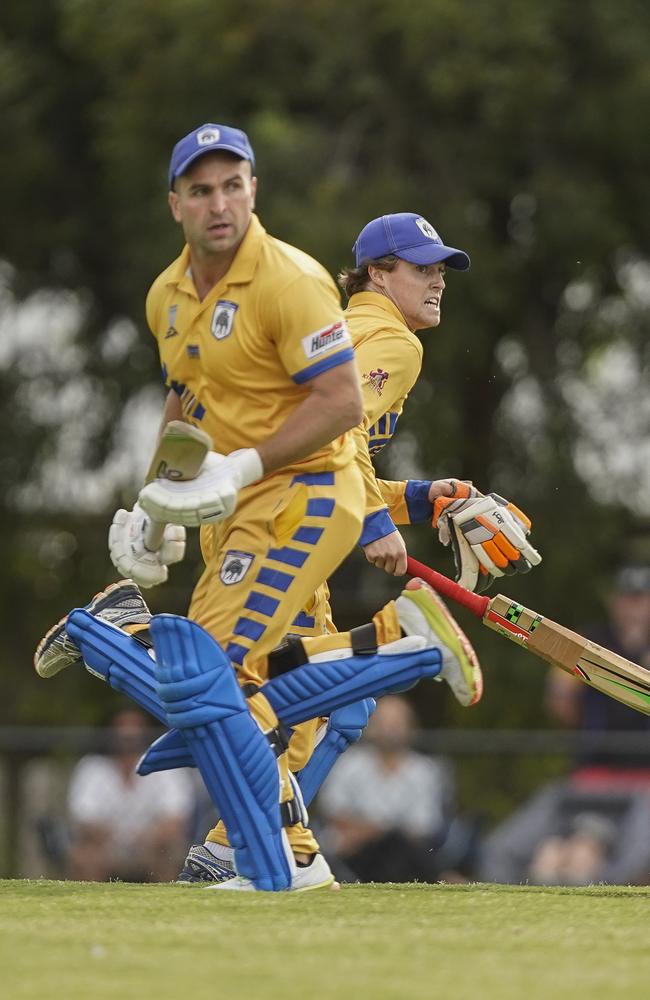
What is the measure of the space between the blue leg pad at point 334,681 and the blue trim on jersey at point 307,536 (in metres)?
0.38

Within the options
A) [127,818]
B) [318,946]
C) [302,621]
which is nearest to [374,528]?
[302,621]

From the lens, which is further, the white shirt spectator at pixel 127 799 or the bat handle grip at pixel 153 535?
the white shirt spectator at pixel 127 799

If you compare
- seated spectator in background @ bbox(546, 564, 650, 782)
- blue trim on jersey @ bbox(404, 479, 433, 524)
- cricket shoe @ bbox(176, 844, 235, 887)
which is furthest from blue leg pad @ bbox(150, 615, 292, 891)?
seated spectator in background @ bbox(546, 564, 650, 782)

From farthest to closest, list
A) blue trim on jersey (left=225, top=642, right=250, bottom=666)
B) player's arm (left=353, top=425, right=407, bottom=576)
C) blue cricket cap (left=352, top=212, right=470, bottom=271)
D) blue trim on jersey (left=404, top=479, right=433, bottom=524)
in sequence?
blue trim on jersey (left=404, top=479, right=433, bottom=524) → blue cricket cap (left=352, top=212, right=470, bottom=271) → player's arm (left=353, top=425, right=407, bottom=576) → blue trim on jersey (left=225, top=642, right=250, bottom=666)

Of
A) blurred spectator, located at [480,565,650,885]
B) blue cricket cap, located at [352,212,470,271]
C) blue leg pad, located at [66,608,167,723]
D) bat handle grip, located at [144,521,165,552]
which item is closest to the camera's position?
bat handle grip, located at [144,521,165,552]

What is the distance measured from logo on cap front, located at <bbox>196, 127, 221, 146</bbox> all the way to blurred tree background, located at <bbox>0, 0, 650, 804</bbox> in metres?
7.00

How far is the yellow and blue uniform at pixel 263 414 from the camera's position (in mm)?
5121

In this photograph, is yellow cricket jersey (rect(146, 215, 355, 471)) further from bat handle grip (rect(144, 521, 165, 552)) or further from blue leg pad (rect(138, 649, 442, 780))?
blue leg pad (rect(138, 649, 442, 780))

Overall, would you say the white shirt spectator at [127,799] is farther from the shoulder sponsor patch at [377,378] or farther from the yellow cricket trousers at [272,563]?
the yellow cricket trousers at [272,563]

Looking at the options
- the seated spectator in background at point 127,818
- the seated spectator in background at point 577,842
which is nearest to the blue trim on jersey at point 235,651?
the seated spectator in background at point 577,842

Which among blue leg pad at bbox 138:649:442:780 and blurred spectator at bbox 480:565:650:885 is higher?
blue leg pad at bbox 138:649:442:780

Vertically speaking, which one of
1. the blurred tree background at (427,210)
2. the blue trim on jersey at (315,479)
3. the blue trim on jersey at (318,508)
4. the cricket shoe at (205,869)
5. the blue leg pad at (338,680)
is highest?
the blurred tree background at (427,210)

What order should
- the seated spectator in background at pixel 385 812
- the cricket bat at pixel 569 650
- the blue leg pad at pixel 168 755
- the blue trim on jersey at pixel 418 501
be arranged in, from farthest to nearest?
1. the seated spectator in background at pixel 385 812
2. the blue trim on jersey at pixel 418 501
3. the cricket bat at pixel 569 650
4. the blue leg pad at pixel 168 755

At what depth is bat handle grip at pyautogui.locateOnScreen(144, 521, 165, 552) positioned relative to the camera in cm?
529
